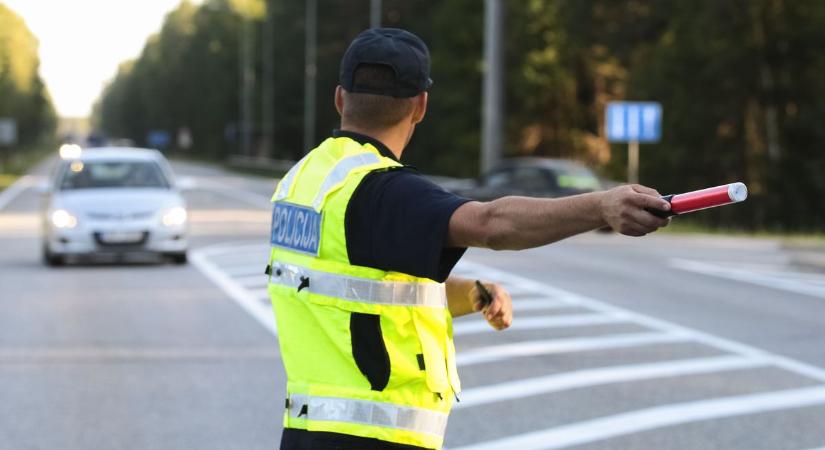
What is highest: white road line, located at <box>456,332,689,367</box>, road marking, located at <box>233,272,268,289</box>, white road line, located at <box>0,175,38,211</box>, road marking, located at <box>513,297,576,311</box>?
white road line, located at <box>456,332,689,367</box>

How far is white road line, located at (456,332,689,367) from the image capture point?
1134cm

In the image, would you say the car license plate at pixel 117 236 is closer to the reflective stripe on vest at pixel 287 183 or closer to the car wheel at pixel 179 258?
the car wheel at pixel 179 258

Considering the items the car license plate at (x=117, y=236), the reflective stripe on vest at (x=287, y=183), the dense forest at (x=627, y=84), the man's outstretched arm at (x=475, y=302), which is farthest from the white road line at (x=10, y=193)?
the reflective stripe on vest at (x=287, y=183)

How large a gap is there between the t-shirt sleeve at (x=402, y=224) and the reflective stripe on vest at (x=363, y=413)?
315mm

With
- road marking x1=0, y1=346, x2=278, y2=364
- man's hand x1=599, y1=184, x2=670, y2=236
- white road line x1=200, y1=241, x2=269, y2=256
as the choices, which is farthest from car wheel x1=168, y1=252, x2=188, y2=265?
man's hand x1=599, y1=184, x2=670, y2=236

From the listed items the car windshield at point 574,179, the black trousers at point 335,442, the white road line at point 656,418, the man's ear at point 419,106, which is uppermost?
the man's ear at point 419,106

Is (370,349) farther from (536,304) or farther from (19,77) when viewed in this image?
(19,77)

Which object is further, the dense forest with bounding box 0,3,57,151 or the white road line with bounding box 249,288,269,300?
the dense forest with bounding box 0,3,57,151

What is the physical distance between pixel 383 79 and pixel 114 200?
53.3ft

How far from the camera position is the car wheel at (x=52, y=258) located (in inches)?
774

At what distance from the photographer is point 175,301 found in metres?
15.4

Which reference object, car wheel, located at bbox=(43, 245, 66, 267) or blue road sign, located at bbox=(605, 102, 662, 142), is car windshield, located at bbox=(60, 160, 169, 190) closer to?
car wheel, located at bbox=(43, 245, 66, 267)

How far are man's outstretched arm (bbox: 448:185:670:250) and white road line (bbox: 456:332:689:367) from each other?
24.4 ft

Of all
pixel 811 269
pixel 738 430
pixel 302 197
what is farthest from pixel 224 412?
pixel 811 269
